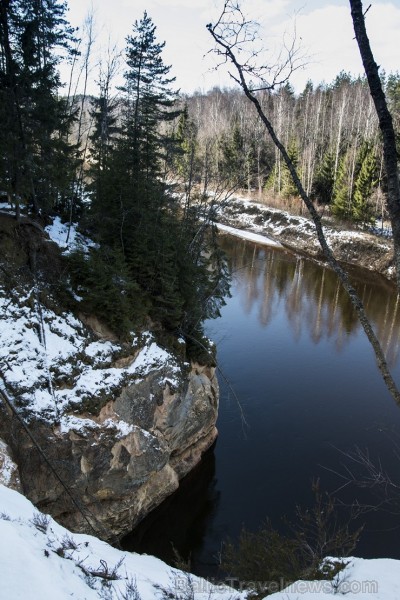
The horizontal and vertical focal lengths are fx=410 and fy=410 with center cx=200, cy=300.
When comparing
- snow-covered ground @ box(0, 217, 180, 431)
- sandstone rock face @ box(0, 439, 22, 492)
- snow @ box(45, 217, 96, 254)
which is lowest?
sandstone rock face @ box(0, 439, 22, 492)

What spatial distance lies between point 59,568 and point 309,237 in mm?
37981

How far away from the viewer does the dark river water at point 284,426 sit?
1142cm

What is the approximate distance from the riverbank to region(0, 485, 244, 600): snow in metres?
24.6

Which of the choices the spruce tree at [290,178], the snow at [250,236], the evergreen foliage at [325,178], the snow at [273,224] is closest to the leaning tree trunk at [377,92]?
the snow at [273,224]

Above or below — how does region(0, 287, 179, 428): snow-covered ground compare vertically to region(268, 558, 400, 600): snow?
above

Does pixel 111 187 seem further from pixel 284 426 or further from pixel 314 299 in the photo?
pixel 314 299

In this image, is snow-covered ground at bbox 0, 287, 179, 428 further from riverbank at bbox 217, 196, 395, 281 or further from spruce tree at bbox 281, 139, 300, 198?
spruce tree at bbox 281, 139, 300, 198

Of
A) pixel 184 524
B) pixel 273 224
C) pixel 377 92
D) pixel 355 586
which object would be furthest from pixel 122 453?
pixel 273 224

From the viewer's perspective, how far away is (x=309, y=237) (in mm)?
39219

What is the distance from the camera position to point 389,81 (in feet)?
185

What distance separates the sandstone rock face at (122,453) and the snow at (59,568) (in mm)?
1815

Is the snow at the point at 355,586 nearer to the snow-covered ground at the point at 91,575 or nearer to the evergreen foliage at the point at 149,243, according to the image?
the snow-covered ground at the point at 91,575

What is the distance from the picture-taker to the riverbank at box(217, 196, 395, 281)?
3394 centimetres

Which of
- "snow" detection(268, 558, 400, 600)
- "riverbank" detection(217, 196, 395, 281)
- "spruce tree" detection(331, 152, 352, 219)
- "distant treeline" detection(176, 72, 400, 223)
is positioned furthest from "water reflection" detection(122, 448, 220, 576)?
"spruce tree" detection(331, 152, 352, 219)
